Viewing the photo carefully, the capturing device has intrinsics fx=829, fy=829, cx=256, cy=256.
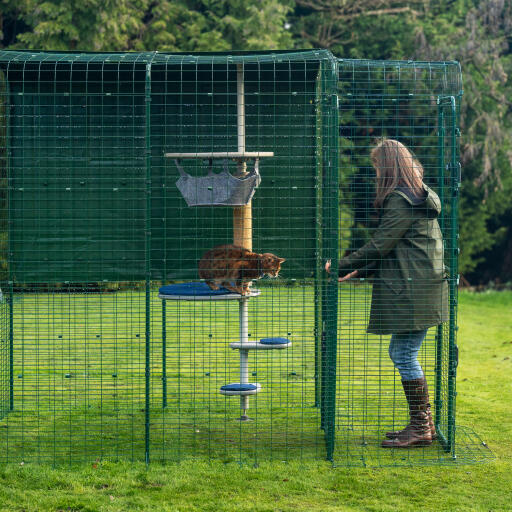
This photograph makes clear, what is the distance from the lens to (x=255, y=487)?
5.30 meters

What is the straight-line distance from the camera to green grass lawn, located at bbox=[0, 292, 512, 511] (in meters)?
5.00

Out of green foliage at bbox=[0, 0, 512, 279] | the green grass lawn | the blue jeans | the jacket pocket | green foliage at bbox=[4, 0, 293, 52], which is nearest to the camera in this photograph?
the green grass lawn

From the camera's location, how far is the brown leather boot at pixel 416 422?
604 cm

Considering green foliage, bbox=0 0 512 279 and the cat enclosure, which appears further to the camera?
green foliage, bbox=0 0 512 279

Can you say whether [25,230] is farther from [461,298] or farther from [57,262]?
[461,298]

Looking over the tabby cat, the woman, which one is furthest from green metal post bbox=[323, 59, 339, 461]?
the tabby cat

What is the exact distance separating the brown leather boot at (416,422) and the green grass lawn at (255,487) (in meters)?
0.38

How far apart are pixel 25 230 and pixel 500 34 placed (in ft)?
56.7

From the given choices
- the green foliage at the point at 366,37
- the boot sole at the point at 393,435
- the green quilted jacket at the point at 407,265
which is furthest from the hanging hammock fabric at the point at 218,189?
the green foliage at the point at 366,37

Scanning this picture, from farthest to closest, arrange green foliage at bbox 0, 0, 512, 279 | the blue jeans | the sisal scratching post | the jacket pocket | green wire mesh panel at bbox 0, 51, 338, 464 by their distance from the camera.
Result: green foliage at bbox 0, 0, 512, 279 < the sisal scratching post < green wire mesh panel at bbox 0, 51, 338, 464 < the blue jeans < the jacket pocket

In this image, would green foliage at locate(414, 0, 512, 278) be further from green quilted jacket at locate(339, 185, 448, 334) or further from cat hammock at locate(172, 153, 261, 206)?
cat hammock at locate(172, 153, 261, 206)

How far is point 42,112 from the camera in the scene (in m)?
6.73

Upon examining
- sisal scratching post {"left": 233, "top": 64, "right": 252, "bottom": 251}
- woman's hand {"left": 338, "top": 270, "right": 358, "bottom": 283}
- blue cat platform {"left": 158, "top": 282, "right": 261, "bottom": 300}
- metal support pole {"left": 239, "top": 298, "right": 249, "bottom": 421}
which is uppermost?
sisal scratching post {"left": 233, "top": 64, "right": 252, "bottom": 251}

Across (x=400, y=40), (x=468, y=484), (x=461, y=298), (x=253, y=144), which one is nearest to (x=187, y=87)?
(x=253, y=144)
